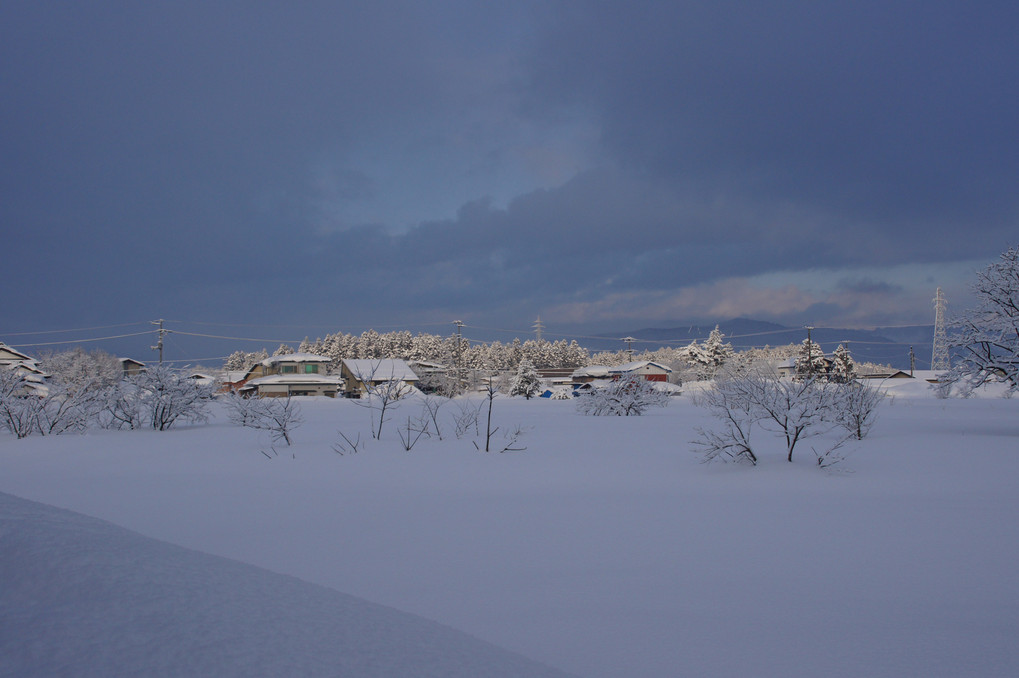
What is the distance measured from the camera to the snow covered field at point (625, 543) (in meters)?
3.60

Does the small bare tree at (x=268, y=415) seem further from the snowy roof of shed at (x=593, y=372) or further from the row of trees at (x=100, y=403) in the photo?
the snowy roof of shed at (x=593, y=372)

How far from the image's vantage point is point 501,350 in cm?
11825

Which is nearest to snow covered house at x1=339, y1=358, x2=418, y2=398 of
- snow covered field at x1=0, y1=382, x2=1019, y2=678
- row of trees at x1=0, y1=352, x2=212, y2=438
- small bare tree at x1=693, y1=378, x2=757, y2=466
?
row of trees at x1=0, y1=352, x2=212, y2=438

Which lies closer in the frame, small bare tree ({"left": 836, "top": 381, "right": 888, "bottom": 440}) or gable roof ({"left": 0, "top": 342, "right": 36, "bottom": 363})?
small bare tree ({"left": 836, "top": 381, "right": 888, "bottom": 440})

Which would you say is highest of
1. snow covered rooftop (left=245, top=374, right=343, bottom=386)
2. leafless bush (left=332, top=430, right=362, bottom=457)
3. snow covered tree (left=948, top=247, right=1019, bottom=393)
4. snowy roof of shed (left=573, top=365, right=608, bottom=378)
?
snow covered tree (left=948, top=247, right=1019, bottom=393)

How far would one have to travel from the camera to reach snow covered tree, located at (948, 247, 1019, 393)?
16141 mm

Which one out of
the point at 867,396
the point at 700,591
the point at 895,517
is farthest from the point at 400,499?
the point at 867,396

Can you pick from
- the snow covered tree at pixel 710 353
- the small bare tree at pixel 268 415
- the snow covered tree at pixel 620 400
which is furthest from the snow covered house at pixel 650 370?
the small bare tree at pixel 268 415

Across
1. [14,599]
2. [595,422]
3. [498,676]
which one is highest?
[14,599]

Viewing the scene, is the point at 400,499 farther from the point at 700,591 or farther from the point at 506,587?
the point at 700,591

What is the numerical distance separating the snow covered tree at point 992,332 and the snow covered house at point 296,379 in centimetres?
5443

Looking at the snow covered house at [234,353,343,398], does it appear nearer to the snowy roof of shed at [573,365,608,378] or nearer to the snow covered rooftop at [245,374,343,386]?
the snow covered rooftop at [245,374,343,386]

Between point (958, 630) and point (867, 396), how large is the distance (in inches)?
476

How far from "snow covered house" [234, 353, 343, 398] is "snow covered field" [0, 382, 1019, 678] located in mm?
51282
